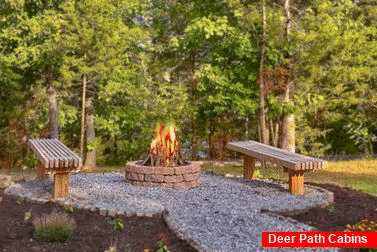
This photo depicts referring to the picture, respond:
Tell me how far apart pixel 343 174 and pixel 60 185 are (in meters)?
7.57

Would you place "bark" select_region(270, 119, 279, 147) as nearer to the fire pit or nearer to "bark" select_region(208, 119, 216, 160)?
"bark" select_region(208, 119, 216, 160)

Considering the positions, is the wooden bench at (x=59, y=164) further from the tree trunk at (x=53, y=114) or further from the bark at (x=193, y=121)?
the bark at (x=193, y=121)

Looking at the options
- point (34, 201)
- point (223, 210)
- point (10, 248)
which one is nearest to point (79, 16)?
point (34, 201)

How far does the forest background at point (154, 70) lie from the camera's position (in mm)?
13797

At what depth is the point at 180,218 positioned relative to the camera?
21.5 ft

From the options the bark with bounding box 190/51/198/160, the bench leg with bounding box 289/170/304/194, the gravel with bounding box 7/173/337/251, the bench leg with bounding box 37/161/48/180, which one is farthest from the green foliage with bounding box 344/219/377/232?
the bark with bounding box 190/51/198/160

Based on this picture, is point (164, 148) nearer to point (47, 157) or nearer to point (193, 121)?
point (47, 157)

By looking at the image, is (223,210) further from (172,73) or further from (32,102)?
(172,73)

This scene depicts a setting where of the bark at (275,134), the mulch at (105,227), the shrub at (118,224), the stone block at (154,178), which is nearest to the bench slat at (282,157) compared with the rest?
the mulch at (105,227)

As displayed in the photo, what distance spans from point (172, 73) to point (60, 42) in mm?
5683

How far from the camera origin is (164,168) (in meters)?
8.95

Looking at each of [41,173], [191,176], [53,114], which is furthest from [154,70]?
[191,176]

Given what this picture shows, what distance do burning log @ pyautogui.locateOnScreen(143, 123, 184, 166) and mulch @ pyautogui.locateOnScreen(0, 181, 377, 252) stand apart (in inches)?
106

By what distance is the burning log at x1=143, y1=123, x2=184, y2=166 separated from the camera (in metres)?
9.35
